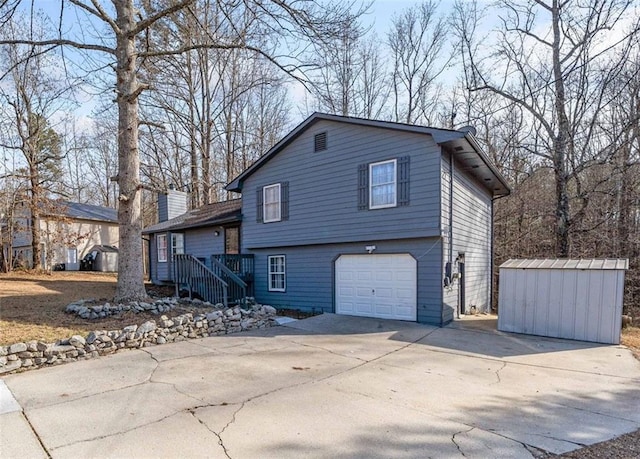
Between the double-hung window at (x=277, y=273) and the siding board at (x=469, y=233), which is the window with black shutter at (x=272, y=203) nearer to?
the double-hung window at (x=277, y=273)

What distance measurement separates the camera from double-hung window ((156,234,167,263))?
17.5m

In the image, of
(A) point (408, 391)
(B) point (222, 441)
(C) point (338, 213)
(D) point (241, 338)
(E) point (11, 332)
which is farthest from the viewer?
(C) point (338, 213)

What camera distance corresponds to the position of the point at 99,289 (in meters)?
14.5

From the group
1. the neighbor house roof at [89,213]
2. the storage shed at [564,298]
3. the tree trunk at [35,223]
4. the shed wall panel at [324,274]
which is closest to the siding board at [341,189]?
the shed wall panel at [324,274]

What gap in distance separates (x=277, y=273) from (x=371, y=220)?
14.0ft

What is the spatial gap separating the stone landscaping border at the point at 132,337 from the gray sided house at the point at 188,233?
4592 millimetres

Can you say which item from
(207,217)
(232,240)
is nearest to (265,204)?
(232,240)

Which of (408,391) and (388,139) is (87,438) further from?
(388,139)

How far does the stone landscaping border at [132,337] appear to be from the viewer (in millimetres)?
6109

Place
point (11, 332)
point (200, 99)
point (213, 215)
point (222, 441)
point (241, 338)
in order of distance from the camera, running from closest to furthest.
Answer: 1. point (222, 441)
2. point (11, 332)
3. point (241, 338)
4. point (213, 215)
5. point (200, 99)

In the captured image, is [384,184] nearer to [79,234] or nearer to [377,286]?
[377,286]

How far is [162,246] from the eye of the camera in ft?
57.8

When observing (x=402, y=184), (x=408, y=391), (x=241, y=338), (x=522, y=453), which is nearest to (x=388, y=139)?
(x=402, y=184)

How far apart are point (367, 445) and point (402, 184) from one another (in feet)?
23.6
